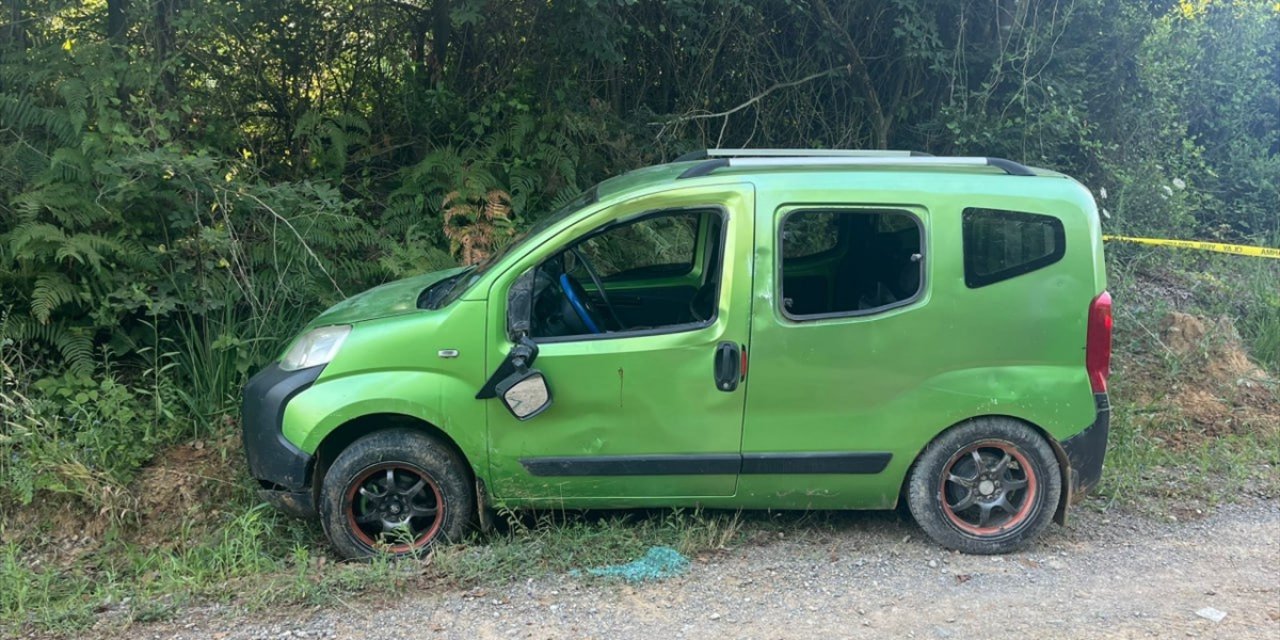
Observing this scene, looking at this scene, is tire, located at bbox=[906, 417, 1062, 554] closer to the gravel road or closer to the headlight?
the gravel road

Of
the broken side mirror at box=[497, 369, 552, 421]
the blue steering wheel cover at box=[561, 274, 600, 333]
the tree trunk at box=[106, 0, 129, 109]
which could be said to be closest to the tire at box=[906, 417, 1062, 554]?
the blue steering wheel cover at box=[561, 274, 600, 333]

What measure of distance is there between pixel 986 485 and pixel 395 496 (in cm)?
281

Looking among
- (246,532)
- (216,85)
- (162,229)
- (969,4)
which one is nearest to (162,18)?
(216,85)

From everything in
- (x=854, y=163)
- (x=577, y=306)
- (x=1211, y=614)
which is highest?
(x=854, y=163)

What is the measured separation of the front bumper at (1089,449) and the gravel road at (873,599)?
1.27 feet

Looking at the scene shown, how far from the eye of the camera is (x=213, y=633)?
3.55 meters

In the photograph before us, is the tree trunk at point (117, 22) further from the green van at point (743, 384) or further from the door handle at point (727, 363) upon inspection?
the door handle at point (727, 363)

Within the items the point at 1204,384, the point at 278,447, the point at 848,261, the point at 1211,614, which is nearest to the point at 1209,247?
the point at 1204,384

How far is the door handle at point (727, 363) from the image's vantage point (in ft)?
13.0

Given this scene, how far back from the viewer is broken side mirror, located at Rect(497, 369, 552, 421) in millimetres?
3922

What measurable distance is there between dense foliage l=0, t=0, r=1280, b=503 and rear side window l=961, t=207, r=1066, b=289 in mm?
3763

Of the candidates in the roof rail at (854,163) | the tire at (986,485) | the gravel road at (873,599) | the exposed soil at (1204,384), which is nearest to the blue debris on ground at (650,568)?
the gravel road at (873,599)

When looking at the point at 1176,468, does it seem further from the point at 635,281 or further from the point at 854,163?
the point at 635,281

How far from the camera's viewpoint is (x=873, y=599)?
382cm
